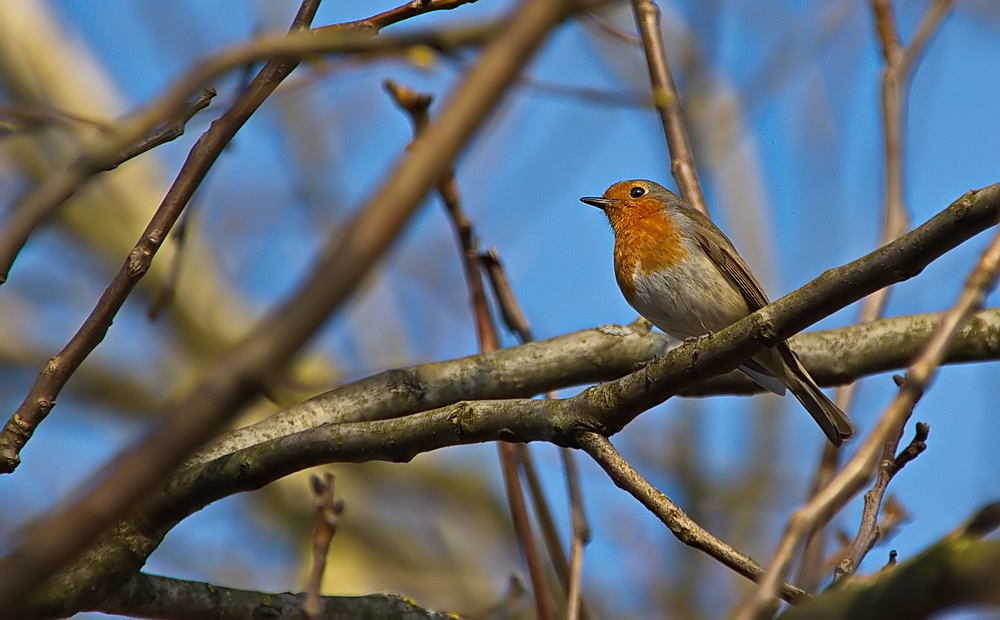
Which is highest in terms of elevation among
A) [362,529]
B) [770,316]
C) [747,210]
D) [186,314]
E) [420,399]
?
[747,210]

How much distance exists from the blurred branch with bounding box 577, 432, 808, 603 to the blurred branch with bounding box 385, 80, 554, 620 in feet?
1.37

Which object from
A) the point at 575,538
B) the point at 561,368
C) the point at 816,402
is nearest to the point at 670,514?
the point at 575,538

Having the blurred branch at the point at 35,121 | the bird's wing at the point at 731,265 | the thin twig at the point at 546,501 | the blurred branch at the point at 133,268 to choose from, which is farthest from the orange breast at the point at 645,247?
the blurred branch at the point at 35,121

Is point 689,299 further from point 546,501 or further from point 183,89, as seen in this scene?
point 183,89

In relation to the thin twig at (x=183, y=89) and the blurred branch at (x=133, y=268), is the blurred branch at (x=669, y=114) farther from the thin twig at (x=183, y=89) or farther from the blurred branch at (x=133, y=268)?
the thin twig at (x=183, y=89)

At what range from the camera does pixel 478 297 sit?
3574 mm

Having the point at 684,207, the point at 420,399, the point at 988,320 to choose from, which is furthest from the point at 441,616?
the point at 684,207

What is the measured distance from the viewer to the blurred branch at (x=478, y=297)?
3.04 metres

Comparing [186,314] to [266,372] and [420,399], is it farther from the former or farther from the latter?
[266,372]

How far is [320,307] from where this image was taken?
1127mm

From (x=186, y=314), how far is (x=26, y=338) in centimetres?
147

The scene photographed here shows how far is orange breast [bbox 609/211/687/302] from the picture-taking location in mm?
5055

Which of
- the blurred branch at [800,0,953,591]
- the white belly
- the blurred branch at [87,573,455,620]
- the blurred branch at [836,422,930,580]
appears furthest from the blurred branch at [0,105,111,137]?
the white belly

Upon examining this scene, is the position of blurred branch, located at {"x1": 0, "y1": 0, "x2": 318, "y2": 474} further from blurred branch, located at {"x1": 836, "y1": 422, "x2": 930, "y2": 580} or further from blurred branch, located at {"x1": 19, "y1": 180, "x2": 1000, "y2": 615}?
blurred branch, located at {"x1": 836, "y1": 422, "x2": 930, "y2": 580}
